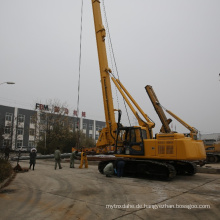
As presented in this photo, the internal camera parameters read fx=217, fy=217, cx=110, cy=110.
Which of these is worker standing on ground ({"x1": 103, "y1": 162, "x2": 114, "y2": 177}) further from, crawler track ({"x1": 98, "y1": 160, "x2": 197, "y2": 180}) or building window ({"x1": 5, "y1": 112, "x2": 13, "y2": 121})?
building window ({"x1": 5, "y1": 112, "x2": 13, "y2": 121})

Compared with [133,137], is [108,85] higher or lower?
higher

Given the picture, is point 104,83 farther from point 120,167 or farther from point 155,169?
point 155,169

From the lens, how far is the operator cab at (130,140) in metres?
11.9

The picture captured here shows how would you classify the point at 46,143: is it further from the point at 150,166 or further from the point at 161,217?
the point at 161,217

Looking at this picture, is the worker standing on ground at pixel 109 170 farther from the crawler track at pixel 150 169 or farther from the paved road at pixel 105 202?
the paved road at pixel 105 202

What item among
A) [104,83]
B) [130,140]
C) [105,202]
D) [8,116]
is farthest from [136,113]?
[8,116]

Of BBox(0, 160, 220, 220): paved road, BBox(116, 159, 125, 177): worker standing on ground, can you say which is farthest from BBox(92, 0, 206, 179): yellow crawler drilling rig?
BBox(0, 160, 220, 220): paved road

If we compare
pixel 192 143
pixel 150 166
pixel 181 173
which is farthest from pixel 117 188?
pixel 181 173

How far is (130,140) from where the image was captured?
12273 millimetres

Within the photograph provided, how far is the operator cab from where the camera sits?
1195 centimetres

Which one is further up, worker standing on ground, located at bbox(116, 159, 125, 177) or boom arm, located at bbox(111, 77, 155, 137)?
boom arm, located at bbox(111, 77, 155, 137)

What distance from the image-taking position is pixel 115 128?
43.9 feet

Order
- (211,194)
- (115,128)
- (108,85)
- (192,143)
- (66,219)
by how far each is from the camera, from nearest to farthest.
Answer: (66,219), (211,194), (192,143), (115,128), (108,85)

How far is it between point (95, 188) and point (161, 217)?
403 centimetres
